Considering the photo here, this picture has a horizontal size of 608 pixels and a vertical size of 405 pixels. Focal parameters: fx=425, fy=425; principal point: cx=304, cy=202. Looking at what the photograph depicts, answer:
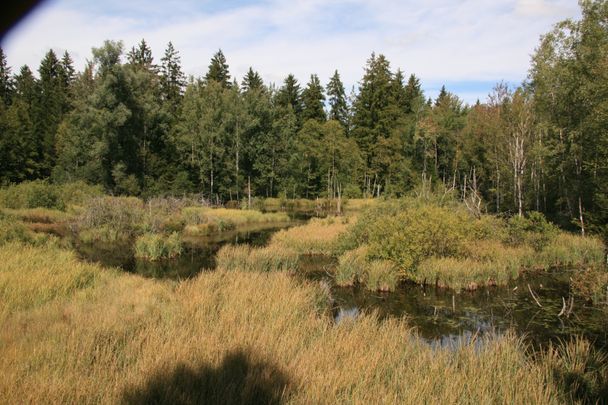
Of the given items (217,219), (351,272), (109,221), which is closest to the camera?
(351,272)

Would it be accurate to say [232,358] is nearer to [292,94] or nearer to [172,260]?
[172,260]

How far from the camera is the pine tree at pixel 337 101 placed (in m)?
75.4

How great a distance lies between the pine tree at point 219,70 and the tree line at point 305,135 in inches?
12.7

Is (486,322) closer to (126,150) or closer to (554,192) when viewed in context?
(554,192)

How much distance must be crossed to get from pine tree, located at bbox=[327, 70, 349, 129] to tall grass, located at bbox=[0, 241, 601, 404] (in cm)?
6852

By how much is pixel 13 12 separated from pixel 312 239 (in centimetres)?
1801

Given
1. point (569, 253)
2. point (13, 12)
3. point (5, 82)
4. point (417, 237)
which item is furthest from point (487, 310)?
point (5, 82)

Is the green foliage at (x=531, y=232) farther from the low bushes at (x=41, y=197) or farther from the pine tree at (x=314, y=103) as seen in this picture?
the pine tree at (x=314, y=103)

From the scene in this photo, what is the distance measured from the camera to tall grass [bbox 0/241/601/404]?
17.5 ft

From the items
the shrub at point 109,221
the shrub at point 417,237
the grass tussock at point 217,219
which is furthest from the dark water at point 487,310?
the grass tussock at point 217,219

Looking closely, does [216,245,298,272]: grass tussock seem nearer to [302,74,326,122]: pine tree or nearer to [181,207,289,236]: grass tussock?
[181,207,289,236]: grass tussock

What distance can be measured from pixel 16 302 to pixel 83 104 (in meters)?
43.4

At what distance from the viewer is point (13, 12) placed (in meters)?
7.88

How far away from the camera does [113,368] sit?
231 inches
